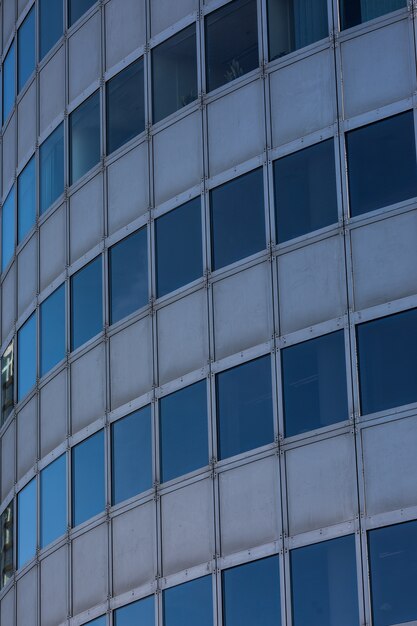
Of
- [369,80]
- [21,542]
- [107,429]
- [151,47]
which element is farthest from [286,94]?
[21,542]

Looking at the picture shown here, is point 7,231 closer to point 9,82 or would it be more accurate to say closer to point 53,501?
point 9,82

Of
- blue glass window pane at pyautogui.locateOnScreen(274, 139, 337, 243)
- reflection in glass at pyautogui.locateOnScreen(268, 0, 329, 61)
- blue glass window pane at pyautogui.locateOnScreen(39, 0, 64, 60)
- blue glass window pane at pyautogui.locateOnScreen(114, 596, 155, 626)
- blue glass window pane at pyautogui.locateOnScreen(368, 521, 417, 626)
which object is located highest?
blue glass window pane at pyautogui.locateOnScreen(39, 0, 64, 60)

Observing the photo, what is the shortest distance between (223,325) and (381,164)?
4414mm

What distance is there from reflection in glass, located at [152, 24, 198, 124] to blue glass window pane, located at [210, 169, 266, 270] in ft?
8.73

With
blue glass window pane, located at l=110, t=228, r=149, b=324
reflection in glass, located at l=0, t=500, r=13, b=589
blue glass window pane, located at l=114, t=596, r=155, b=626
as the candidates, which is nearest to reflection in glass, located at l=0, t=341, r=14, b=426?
reflection in glass, located at l=0, t=500, r=13, b=589

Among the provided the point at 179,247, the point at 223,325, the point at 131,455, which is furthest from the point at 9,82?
the point at 223,325

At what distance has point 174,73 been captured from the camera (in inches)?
1430

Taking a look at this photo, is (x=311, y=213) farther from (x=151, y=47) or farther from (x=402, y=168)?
(x=151, y=47)

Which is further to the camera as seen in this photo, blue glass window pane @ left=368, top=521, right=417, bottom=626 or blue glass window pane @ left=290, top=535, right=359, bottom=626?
blue glass window pane @ left=290, top=535, right=359, bottom=626

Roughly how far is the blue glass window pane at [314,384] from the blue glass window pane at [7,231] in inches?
496

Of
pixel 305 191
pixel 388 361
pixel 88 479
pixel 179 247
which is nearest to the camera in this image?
pixel 388 361

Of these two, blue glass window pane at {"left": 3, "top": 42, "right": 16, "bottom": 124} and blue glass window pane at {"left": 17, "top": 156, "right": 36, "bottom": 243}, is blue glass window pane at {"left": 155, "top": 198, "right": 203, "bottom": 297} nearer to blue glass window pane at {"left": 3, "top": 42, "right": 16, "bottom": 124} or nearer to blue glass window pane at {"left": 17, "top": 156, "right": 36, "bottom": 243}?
blue glass window pane at {"left": 17, "top": 156, "right": 36, "bottom": 243}

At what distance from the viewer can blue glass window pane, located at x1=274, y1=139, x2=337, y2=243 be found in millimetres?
32219

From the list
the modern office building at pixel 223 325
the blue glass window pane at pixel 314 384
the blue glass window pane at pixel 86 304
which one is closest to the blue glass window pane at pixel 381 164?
the modern office building at pixel 223 325
